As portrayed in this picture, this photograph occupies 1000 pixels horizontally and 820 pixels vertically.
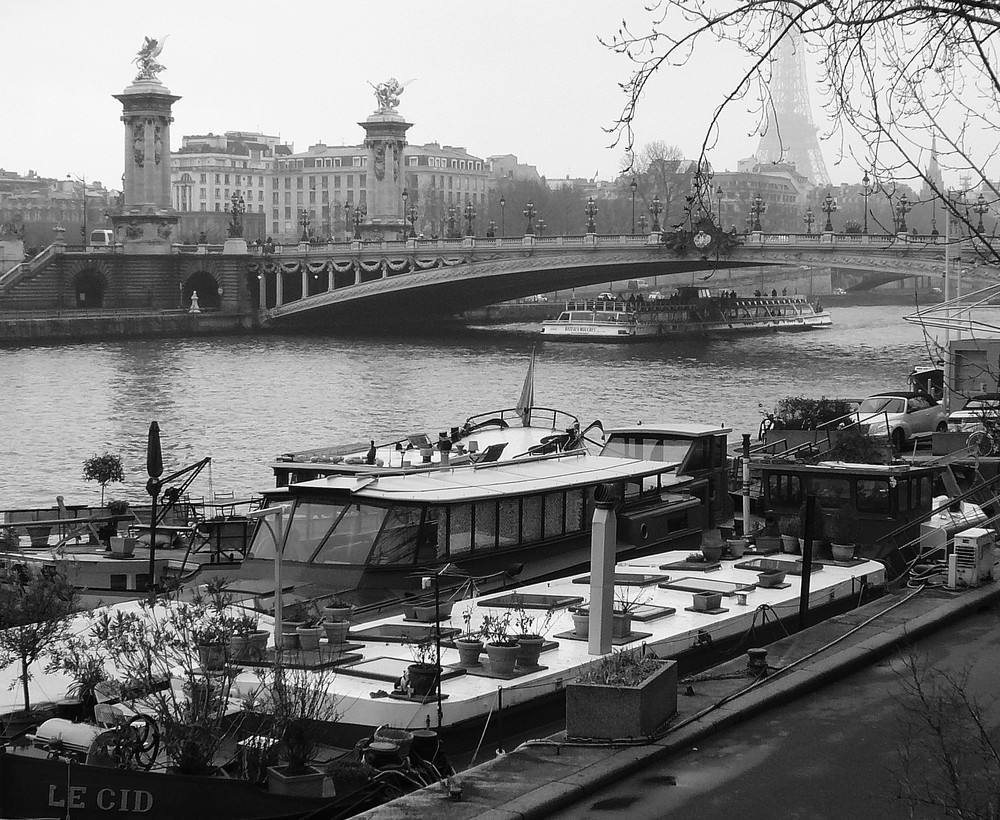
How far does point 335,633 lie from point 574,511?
14.4 ft

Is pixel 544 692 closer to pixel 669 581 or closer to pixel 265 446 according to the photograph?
pixel 669 581

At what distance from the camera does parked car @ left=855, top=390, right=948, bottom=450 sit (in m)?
22.2

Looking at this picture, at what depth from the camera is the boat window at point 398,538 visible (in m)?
11.6

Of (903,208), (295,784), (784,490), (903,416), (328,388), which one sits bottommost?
(328,388)

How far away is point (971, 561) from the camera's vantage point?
10062 millimetres

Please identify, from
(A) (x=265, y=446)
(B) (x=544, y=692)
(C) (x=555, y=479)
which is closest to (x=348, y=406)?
(A) (x=265, y=446)

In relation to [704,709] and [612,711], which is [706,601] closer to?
[704,709]

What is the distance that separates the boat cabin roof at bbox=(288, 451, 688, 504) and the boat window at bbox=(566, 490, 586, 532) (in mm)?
117

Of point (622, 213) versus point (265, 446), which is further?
point (622, 213)

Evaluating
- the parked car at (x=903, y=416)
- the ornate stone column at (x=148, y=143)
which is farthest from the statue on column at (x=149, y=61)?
the parked car at (x=903, y=416)

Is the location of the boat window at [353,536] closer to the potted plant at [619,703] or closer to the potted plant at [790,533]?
the potted plant at [790,533]

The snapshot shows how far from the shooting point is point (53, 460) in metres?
28.8

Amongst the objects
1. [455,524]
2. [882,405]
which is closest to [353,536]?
[455,524]

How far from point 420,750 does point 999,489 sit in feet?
24.2
